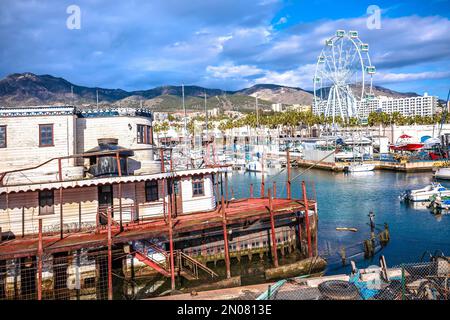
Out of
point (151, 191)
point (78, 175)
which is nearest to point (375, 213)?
point (151, 191)

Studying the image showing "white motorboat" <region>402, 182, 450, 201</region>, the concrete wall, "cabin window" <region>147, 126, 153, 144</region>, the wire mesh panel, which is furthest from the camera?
"white motorboat" <region>402, 182, 450, 201</region>

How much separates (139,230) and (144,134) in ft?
29.4

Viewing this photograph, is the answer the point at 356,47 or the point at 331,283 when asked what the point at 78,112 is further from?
the point at 356,47

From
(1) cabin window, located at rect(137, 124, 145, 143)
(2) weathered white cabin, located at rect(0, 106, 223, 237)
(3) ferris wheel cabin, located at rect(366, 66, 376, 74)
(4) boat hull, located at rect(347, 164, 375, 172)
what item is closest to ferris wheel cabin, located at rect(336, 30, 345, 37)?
(3) ferris wheel cabin, located at rect(366, 66, 376, 74)

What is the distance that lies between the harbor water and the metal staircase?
31.5 feet

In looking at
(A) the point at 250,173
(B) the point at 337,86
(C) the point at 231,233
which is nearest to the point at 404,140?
(B) the point at 337,86

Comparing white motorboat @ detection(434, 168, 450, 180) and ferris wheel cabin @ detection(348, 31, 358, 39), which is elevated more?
ferris wheel cabin @ detection(348, 31, 358, 39)

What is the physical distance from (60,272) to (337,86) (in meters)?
95.7

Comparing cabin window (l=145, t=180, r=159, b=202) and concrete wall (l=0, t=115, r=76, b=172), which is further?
cabin window (l=145, t=180, r=159, b=202)

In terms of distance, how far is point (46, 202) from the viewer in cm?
2262

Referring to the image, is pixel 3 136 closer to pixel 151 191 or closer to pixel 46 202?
pixel 46 202

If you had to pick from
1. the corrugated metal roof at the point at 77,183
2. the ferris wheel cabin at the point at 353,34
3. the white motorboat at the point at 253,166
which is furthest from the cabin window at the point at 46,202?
the ferris wheel cabin at the point at 353,34

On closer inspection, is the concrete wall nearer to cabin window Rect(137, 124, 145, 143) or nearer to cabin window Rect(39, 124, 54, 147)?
cabin window Rect(39, 124, 54, 147)

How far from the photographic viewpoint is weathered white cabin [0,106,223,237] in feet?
72.4
